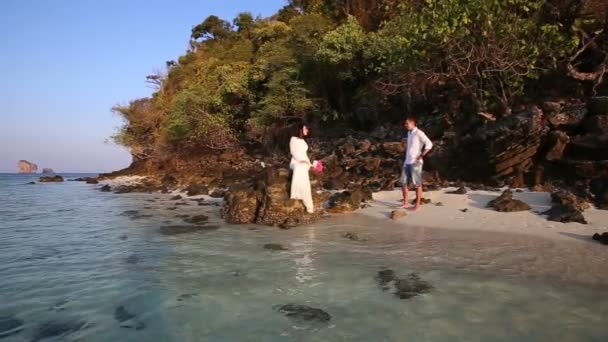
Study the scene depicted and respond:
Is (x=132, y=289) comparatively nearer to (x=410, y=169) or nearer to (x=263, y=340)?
(x=263, y=340)

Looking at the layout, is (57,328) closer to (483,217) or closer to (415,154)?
(483,217)

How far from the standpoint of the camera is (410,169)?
9078mm

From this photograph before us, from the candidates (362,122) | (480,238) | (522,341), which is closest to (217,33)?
(362,122)

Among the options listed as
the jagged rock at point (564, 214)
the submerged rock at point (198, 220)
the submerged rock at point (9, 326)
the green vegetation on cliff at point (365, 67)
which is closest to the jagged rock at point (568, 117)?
the green vegetation on cliff at point (365, 67)

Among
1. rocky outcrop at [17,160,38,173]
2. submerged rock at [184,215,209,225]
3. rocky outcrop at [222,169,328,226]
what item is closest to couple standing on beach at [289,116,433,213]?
rocky outcrop at [222,169,328,226]

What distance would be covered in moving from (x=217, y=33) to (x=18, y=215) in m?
31.3

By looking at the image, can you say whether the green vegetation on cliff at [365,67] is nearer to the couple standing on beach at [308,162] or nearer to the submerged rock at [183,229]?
the couple standing on beach at [308,162]

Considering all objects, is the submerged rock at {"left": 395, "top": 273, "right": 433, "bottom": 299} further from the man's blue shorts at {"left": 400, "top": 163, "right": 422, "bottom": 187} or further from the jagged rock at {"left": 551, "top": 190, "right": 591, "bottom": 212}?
the jagged rock at {"left": 551, "top": 190, "right": 591, "bottom": 212}

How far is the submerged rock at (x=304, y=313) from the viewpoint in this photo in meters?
3.77

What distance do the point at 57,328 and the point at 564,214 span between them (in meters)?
7.78

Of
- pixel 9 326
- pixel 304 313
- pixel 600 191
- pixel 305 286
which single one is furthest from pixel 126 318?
pixel 600 191

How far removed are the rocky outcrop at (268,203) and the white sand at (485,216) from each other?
1584mm

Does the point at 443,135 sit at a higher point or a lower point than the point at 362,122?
lower

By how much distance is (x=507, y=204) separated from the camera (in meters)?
8.11
